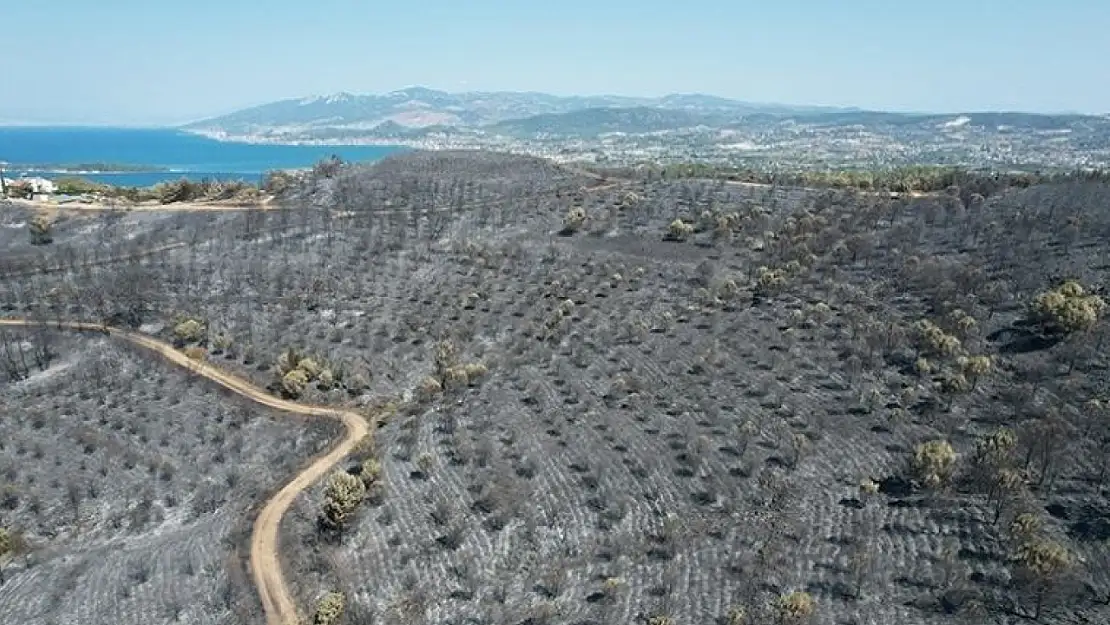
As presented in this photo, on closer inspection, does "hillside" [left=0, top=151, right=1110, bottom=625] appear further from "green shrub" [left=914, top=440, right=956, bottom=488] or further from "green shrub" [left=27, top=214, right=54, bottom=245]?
"green shrub" [left=27, top=214, right=54, bottom=245]

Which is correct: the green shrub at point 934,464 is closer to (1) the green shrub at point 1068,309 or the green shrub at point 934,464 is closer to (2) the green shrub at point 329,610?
(1) the green shrub at point 1068,309

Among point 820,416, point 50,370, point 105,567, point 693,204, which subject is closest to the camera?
point 105,567

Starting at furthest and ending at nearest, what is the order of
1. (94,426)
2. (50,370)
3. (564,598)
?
(50,370)
(94,426)
(564,598)

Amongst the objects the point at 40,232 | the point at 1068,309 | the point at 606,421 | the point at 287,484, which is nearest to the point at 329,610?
the point at 287,484

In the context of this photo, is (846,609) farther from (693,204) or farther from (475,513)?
(693,204)

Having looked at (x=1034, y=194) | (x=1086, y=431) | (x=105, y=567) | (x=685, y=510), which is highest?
(x=1034, y=194)

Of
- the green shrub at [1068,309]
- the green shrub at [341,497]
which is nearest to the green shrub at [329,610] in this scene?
the green shrub at [341,497]

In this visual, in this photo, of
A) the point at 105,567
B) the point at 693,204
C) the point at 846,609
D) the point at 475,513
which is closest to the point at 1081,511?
the point at 846,609
